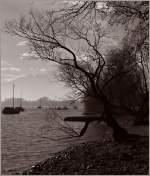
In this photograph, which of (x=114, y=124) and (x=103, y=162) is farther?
(x=114, y=124)

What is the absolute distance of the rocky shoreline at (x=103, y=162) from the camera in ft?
37.8

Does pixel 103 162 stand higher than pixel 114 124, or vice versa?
pixel 114 124

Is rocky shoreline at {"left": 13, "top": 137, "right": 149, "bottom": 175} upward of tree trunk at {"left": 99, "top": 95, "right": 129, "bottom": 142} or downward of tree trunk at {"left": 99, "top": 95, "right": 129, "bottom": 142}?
downward

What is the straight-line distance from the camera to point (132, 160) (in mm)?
12391

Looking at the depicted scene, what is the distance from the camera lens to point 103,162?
12930 millimetres

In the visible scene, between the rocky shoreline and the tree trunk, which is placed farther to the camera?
the tree trunk

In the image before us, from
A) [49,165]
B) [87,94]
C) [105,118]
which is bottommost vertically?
[49,165]

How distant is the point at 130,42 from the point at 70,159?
576 cm

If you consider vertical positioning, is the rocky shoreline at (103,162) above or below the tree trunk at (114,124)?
below

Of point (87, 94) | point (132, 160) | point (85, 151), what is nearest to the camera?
point (132, 160)

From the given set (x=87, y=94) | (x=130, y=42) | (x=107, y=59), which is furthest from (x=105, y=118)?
(x=130, y=42)

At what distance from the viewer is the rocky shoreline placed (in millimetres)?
11523

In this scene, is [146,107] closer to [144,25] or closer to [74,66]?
[74,66]

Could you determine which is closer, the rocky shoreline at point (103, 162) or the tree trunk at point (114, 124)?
the rocky shoreline at point (103, 162)
